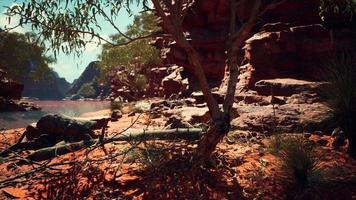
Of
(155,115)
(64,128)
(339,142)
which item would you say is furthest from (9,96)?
(339,142)

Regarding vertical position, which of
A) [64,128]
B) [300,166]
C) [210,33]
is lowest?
[64,128]

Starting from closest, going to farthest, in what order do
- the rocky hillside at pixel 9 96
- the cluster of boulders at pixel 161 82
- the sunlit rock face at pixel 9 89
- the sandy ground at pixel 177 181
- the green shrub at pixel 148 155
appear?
the sandy ground at pixel 177 181 → the green shrub at pixel 148 155 → the cluster of boulders at pixel 161 82 → the rocky hillside at pixel 9 96 → the sunlit rock face at pixel 9 89

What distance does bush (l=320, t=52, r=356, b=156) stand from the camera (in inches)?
239

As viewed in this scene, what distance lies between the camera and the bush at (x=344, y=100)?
6.07m

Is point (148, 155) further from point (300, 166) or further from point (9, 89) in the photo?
Result: point (9, 89)

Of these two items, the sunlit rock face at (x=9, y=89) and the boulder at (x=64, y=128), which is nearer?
the boulder at (x=64, y=128)

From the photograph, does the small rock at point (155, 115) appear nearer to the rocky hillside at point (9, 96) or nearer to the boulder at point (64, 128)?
the boulder at point (64, 128)

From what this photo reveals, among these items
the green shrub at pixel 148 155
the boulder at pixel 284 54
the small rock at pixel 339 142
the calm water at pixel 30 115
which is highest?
the boulder at pixel 284 54

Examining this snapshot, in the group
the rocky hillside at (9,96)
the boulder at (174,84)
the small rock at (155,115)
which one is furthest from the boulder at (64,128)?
the rocky hillside at (9,96)

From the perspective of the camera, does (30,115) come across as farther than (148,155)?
Yes

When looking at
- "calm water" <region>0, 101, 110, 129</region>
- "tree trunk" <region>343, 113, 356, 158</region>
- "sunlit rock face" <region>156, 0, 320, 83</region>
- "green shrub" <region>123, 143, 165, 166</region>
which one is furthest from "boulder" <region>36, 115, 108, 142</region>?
"sunlit rock face" <region>156, 0, 320, 83</region>

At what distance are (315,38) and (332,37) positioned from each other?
82 cm

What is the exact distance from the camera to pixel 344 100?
20.0 feet

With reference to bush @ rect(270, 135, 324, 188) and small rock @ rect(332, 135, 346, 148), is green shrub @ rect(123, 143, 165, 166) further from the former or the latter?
small rock @ rect(332, 135, 346, 148)
